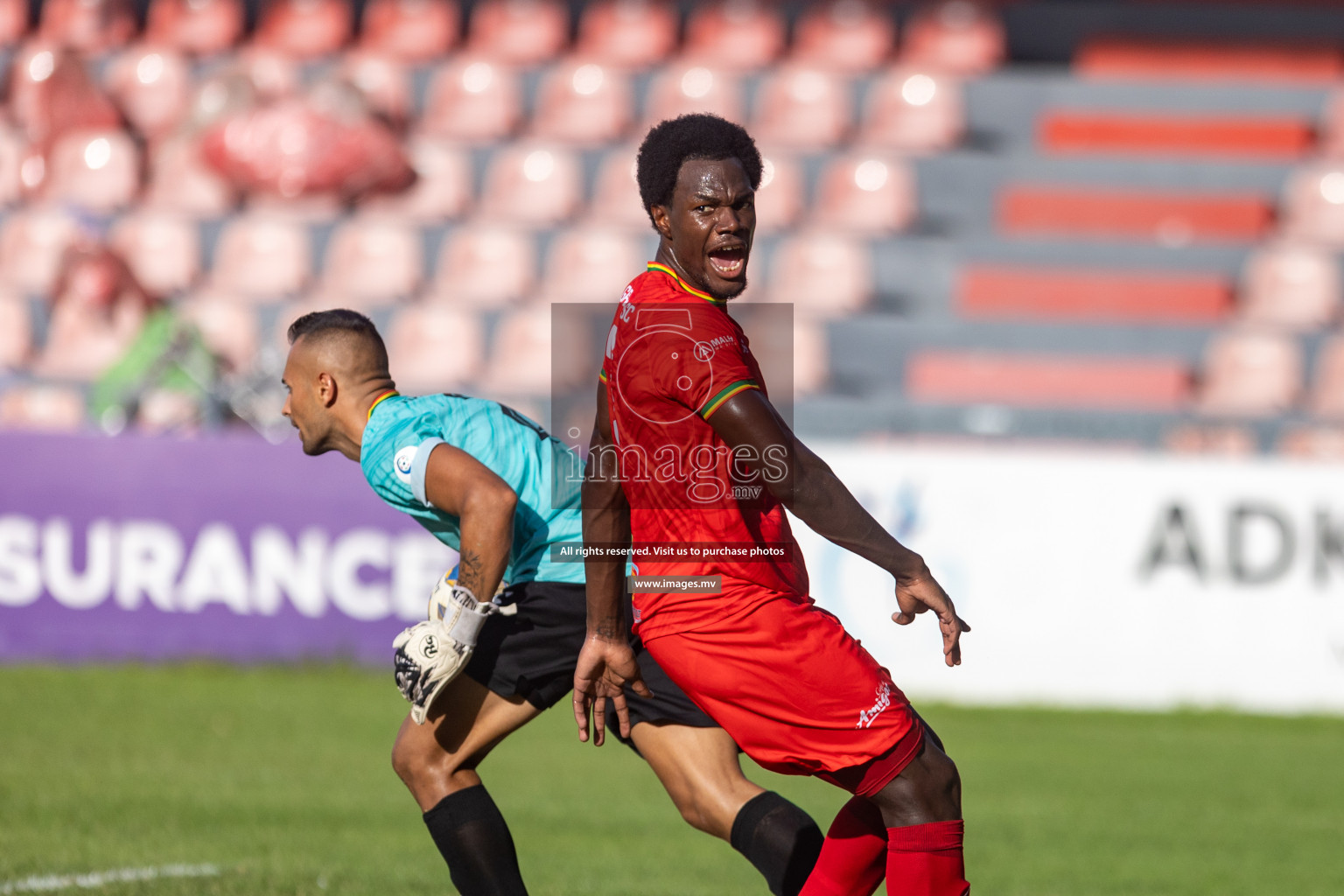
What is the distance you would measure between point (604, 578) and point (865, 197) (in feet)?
42.2

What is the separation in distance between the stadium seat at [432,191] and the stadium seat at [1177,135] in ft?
19.3

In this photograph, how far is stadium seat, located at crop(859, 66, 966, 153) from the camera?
16828 millimetres

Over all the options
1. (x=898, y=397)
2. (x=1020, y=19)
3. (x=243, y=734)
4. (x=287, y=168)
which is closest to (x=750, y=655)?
(x=243, y=734)

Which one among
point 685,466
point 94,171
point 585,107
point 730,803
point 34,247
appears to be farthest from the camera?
point 585,107

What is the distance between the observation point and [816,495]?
3.43 m

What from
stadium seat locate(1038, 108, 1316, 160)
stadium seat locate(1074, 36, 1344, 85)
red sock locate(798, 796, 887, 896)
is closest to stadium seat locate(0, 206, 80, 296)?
stadium seat locate(1038, 108, 1316, 160)

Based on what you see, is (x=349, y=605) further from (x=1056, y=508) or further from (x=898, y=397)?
(x=898, y=397)

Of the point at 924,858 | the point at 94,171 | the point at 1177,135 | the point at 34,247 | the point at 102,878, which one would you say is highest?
the point at 1177,135

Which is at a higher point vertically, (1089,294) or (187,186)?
(187,186)

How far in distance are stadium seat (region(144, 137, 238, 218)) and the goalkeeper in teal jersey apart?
41.5 ft

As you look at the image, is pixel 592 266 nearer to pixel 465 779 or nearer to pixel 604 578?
pixel 465 779

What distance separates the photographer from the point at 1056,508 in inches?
386

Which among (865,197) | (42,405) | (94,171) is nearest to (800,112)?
(865,197)

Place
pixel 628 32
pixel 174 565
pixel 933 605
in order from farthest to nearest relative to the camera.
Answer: pixel 628 32 < pixel 174 565 < pixel 933 605
